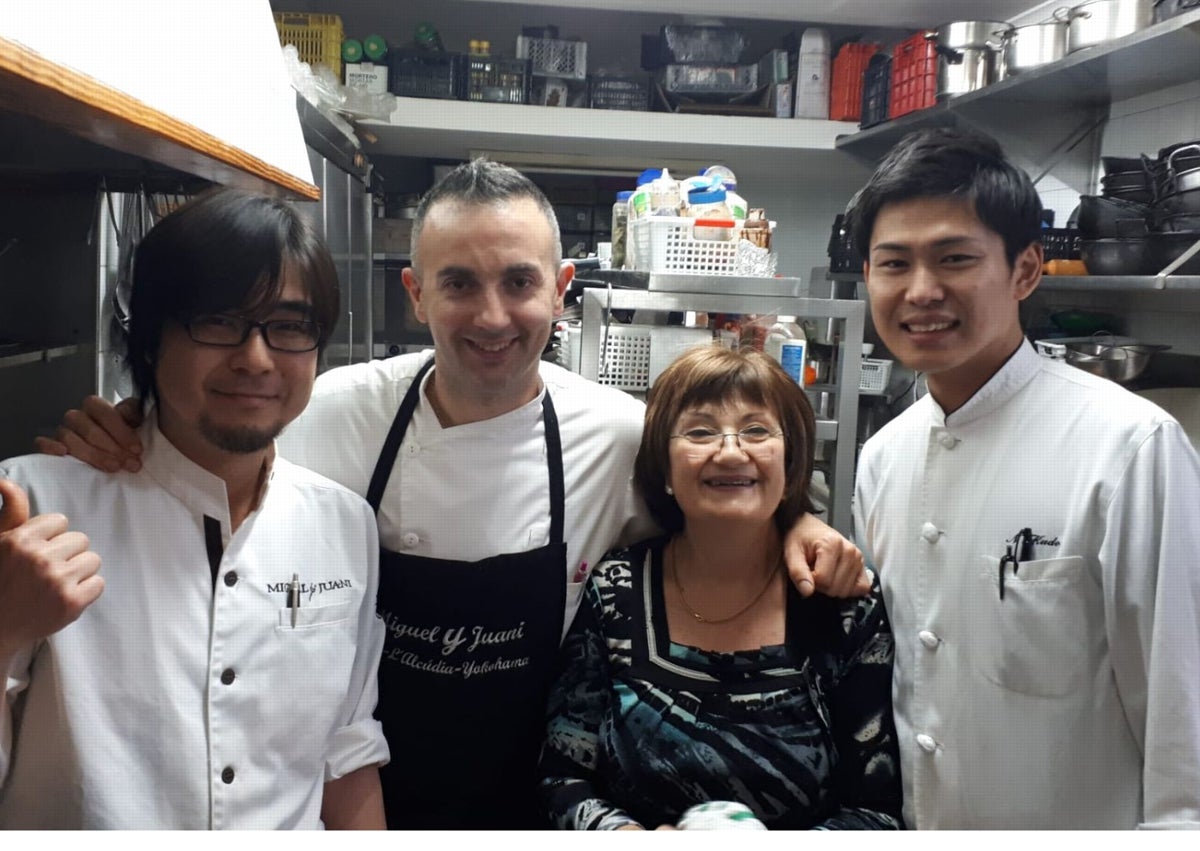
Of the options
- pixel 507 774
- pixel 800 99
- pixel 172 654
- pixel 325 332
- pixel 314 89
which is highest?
pixel 800 99

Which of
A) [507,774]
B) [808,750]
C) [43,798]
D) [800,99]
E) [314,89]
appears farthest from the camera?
[800,99]

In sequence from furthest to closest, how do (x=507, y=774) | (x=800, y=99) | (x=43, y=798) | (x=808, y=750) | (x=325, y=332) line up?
(x=800, y=99) → (x=507, y=774) → (x=808, y=750) → (x=325, y=332) → (x=43, y=798)

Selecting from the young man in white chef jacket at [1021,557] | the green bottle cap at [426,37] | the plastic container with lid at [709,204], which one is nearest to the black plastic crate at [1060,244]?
the plastic container with lid at [709,204]

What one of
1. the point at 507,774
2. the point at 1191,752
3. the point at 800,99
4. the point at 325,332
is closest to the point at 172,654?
the point at 325,332

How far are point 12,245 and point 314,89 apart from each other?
5.03 feet

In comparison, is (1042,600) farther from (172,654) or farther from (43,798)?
(43,798)

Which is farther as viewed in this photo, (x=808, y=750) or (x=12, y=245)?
(x=12, y=245)

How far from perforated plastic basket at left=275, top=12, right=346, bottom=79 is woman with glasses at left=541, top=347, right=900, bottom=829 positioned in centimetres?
292

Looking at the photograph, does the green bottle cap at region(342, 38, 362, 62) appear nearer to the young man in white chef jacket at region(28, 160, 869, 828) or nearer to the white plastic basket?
the white plastic basket

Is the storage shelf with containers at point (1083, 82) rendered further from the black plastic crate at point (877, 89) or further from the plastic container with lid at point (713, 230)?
the plastic container with lid at point (713, 230)

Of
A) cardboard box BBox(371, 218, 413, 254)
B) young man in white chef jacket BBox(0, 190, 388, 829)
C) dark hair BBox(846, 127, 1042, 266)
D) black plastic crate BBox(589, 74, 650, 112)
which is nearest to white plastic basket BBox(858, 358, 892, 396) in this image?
black plastic crate BBox(589, 74, 650, 112)

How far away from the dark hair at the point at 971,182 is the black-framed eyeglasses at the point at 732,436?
0.33 m

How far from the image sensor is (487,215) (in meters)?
1.14

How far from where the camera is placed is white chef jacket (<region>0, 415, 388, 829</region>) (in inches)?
33.4
